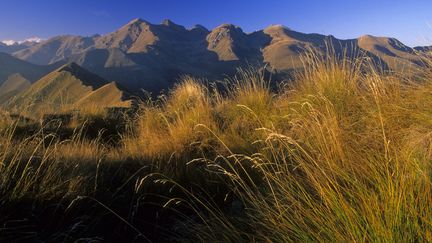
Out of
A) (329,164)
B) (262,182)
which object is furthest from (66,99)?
(329,164)

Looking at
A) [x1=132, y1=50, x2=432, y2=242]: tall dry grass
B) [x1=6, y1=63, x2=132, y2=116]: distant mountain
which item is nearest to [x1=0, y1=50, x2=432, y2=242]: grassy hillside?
[x1=132, y1=50, x2=432, y2=242]: tall dry grass

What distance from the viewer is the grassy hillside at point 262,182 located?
84.0 inches

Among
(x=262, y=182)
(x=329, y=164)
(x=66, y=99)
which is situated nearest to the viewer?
(x=329, y=164)

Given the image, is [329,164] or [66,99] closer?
[329,164]

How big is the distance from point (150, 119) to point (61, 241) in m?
4.00

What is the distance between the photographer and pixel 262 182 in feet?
12.5

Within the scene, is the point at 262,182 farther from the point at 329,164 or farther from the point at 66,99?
the point at 66,99

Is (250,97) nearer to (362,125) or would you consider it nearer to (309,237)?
(362,125)

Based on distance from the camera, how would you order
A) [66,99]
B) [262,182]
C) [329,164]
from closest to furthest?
[329,164], [262,182], [66,99]

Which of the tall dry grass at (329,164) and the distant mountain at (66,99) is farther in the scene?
the distant mountain at (66,99)

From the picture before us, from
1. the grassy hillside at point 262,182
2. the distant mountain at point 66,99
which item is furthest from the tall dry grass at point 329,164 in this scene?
the distant mountain at point 66,99

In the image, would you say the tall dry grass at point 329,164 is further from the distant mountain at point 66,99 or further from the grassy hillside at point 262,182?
the distant mountain at point 66,99

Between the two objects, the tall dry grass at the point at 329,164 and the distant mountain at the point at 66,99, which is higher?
the tall dry grass at the point at 329,164

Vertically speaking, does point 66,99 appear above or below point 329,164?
below
